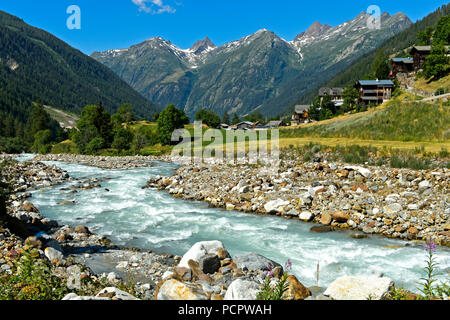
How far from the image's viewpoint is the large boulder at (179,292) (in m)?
5.71

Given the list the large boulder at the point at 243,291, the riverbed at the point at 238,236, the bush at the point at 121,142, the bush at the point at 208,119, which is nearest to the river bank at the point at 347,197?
the riverbed at the point at 238,236

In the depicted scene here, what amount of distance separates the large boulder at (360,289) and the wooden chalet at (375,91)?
3400 inches

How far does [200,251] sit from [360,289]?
4450mm

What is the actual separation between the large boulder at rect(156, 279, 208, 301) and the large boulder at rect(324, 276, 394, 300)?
2.91 meters

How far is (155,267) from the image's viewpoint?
9328 millimetres

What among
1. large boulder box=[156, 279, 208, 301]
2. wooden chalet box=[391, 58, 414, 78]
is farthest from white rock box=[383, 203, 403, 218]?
wooden chalet box=[391, 58, 414, 78]

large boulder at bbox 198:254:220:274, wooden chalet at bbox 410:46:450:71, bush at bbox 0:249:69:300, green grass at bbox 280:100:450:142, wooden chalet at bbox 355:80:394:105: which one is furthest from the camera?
wooden chalet at bbox 410:46:450:71

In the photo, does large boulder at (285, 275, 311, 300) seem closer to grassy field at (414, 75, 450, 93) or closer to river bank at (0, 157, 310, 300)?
river bank at (0, 157, 310, 300)

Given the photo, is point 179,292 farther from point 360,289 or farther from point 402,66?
point 402,66

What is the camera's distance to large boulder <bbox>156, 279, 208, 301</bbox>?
5.71 meters

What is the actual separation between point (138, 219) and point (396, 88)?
89002 mm

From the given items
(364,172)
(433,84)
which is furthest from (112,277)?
(433,84)
